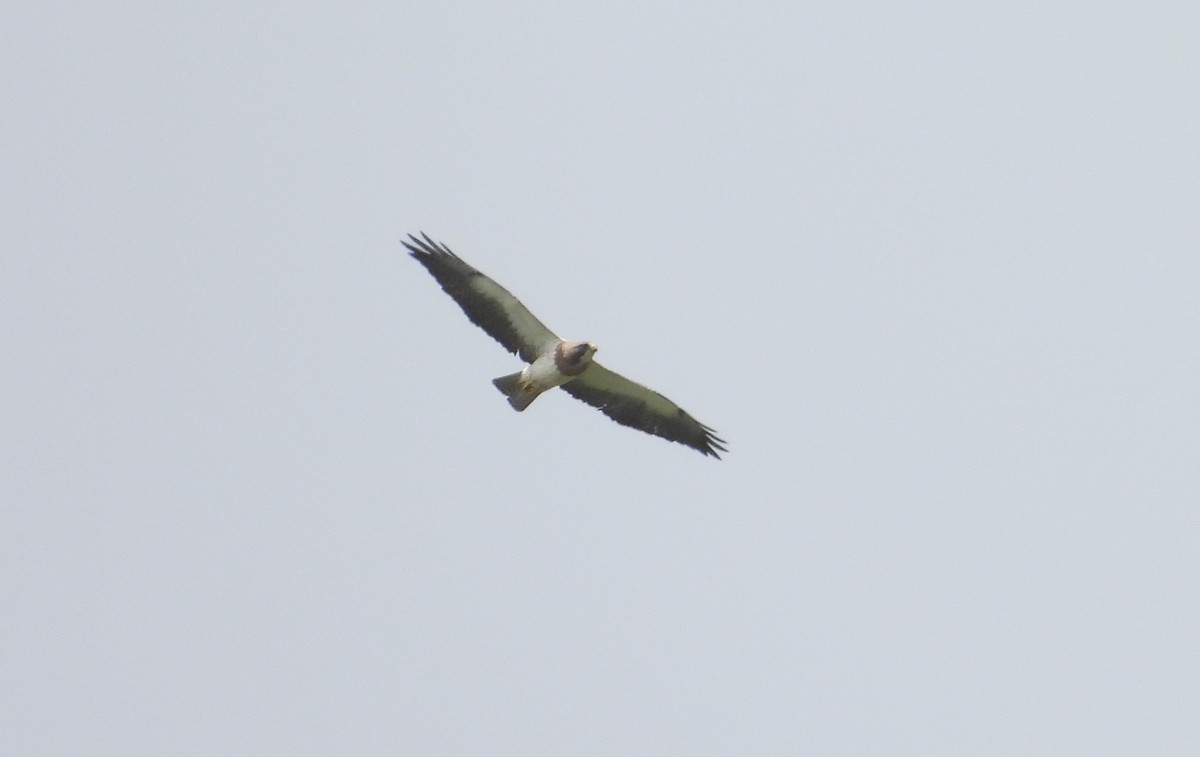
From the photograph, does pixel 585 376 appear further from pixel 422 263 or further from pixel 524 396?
pixel 422 263

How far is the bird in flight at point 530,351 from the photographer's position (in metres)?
26.3

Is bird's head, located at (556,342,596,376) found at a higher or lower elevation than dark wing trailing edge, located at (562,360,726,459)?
lower

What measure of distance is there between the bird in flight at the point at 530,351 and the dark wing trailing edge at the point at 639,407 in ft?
0.04

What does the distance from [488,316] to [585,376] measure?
1.56m

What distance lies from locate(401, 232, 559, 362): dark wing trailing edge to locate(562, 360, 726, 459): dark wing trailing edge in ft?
2.93

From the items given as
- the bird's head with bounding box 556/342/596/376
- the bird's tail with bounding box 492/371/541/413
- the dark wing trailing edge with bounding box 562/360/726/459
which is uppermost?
the dark wing trailing edge with bounding box 562/360/726/459

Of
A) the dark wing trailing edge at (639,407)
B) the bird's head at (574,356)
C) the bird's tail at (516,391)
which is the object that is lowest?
the bird's tail at (516,391)

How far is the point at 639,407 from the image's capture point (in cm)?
2766

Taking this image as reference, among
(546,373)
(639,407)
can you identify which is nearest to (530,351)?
(546,373)

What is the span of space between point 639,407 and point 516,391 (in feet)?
6.01

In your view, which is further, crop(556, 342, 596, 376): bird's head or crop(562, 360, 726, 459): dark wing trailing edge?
crop(562, 360, 726, 459): dark wing trailing edge

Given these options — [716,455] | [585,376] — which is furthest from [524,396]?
[716,455]

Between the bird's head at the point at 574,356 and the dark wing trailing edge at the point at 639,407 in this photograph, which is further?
the dark wing trailing edge at the point at 639,407

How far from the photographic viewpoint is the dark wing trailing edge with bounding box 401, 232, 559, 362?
2630 centimetres
